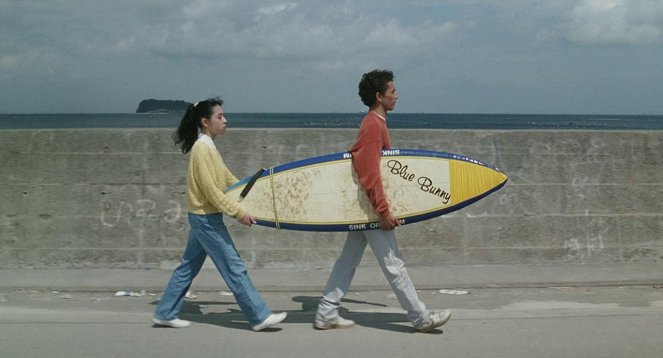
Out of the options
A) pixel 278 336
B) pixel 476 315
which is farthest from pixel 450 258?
pixel 278 336

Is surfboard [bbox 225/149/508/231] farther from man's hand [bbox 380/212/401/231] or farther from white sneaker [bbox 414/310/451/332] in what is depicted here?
white sneaker [bbox 414/310/451/332]

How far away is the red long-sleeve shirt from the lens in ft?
15.9

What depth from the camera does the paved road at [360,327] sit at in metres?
4.64

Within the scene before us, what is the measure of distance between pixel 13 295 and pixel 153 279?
1.20 metres

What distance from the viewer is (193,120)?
5.14m

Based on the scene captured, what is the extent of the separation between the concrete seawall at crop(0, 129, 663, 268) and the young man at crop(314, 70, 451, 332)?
6.00 ft

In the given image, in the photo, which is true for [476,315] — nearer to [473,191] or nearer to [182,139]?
[473,191]

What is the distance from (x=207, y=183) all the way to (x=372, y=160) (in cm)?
114

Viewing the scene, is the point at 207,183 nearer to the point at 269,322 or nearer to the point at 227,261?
the point at 227,261

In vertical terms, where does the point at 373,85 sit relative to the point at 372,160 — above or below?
above

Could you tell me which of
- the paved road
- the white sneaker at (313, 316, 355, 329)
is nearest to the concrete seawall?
the paved road

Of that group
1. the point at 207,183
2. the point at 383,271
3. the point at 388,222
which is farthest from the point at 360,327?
the point at 207,183

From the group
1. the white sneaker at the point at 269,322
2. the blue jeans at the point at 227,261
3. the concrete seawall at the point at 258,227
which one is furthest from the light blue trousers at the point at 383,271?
the concrete seawall at the point at 258,227

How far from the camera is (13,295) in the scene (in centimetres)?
617
